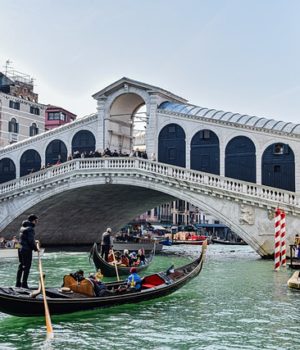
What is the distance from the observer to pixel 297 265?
53.6ft

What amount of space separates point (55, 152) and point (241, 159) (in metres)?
9.27

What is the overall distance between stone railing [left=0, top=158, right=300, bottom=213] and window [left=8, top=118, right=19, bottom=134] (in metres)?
10.5

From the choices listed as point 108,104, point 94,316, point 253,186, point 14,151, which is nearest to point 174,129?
point 108,104

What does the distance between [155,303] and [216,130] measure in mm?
13767

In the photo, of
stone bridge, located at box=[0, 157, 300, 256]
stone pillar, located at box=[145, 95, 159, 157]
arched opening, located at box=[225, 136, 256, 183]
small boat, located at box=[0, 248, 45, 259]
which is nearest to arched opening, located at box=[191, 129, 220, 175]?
arched opening, located at box=[225, 136, 256, 183]

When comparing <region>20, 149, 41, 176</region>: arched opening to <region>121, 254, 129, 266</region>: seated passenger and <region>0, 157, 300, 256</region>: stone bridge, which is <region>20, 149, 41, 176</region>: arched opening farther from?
<region>121, 254, 129, 266</region>: seated passenger

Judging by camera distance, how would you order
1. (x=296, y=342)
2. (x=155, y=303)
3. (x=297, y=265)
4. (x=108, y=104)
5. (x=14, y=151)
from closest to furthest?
(x=296, y=342) < (x=155, y=303) < (x=297, y=265) < (x=108, y=104) < (x=14, y=151)

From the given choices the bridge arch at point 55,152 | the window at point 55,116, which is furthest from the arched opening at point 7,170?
the window at point 55,116

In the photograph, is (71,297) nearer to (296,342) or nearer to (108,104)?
(296,342)

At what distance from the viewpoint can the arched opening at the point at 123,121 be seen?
1049 inches

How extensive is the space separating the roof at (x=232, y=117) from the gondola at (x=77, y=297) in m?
12.3

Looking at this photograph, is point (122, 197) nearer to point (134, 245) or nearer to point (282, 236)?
point (134, 245)

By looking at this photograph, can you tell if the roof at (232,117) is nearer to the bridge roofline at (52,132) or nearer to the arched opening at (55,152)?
the bridge roofline at (52,132)


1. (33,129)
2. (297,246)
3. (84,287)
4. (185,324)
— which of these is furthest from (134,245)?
(185,324)
